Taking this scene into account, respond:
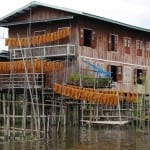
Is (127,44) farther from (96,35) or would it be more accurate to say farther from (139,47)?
(96,35)

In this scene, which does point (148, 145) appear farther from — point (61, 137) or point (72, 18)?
point (72, 18)

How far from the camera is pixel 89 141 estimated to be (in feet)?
99.3

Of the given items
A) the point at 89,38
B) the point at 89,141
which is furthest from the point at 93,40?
the point at 89,141

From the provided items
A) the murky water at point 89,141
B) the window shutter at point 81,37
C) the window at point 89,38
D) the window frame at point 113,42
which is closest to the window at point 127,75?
the window frame at point 113,42

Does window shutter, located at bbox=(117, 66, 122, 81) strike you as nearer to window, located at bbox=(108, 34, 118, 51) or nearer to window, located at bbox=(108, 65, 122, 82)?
window, located at bbox=(108, 65, 122, 82)

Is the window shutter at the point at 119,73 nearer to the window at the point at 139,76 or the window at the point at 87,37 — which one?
the window at the point at 139,76

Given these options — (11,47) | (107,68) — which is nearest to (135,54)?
(107,68)

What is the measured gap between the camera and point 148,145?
94.4 ft

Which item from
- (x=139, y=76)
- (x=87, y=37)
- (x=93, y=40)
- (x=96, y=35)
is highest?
(x=96, y=35)

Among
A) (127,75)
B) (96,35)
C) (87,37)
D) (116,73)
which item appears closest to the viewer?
(96,35)

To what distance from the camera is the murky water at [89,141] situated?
2722cm

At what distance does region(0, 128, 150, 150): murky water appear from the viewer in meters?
27.2

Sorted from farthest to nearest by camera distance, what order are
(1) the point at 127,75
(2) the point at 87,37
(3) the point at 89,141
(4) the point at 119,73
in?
(1) the point at 127,75, (4) the point at 119,73, (2) the point at 87,37, (3) the point at 89,141

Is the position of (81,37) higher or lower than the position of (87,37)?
lower
